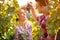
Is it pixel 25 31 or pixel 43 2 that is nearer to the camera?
pixel 43 2

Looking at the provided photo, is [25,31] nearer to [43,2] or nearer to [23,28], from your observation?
[23,28]

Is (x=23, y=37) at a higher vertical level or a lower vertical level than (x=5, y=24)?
lower

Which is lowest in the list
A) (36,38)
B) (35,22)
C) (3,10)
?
(36,38)

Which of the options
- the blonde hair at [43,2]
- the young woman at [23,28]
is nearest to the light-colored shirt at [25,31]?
the young woman at [23,28]

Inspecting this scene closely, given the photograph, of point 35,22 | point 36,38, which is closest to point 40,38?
point 36,38

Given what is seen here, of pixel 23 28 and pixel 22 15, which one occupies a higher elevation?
pixel 22 15

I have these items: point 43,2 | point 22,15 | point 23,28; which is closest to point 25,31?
point 23,28

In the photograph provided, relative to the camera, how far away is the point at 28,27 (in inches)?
78.8

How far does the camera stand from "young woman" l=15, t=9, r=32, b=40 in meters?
1.94

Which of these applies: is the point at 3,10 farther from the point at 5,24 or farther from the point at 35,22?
the point at 35,22

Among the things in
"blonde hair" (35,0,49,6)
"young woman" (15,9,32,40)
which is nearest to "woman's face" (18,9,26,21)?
"young woman" (15,9,32,40)

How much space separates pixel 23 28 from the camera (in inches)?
78.6

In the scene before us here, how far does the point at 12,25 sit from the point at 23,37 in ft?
0.51

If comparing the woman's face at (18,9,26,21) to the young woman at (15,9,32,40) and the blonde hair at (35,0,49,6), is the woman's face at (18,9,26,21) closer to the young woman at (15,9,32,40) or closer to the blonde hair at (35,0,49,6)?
the young woman at (15,9,32,40)
